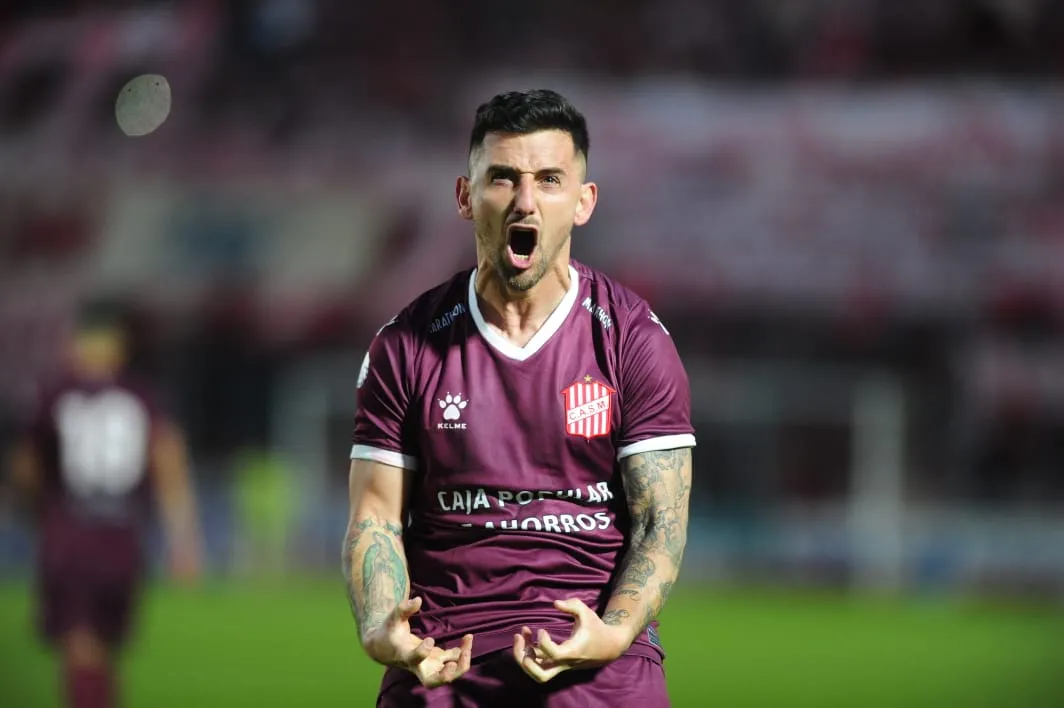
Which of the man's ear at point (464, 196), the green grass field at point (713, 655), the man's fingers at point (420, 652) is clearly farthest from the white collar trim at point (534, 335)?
the green grass field at point (713, 655)

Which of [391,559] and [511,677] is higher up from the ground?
[391,559]

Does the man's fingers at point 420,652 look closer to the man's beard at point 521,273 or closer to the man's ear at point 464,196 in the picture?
the man's beard at point 521,273

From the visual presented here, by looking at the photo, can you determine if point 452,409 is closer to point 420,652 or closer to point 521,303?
point 521,303

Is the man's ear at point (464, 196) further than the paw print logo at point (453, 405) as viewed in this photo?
Yes

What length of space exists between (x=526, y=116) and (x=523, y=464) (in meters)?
0.77

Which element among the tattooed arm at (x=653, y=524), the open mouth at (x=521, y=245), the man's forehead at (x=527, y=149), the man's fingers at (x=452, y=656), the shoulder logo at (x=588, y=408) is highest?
the man's forehead at (x=527, y=149)

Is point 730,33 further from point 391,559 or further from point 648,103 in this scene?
point 391,559

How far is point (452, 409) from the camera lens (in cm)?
372

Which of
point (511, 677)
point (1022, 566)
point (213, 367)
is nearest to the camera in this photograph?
point (511, 677)

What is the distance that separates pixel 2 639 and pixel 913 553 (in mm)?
10848

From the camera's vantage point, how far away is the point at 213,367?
2362 centimetres

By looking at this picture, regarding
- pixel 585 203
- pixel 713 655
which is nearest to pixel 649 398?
pixel 585 203

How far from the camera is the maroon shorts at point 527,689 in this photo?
3604 millimetres

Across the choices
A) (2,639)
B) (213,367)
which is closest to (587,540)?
(2,639)
